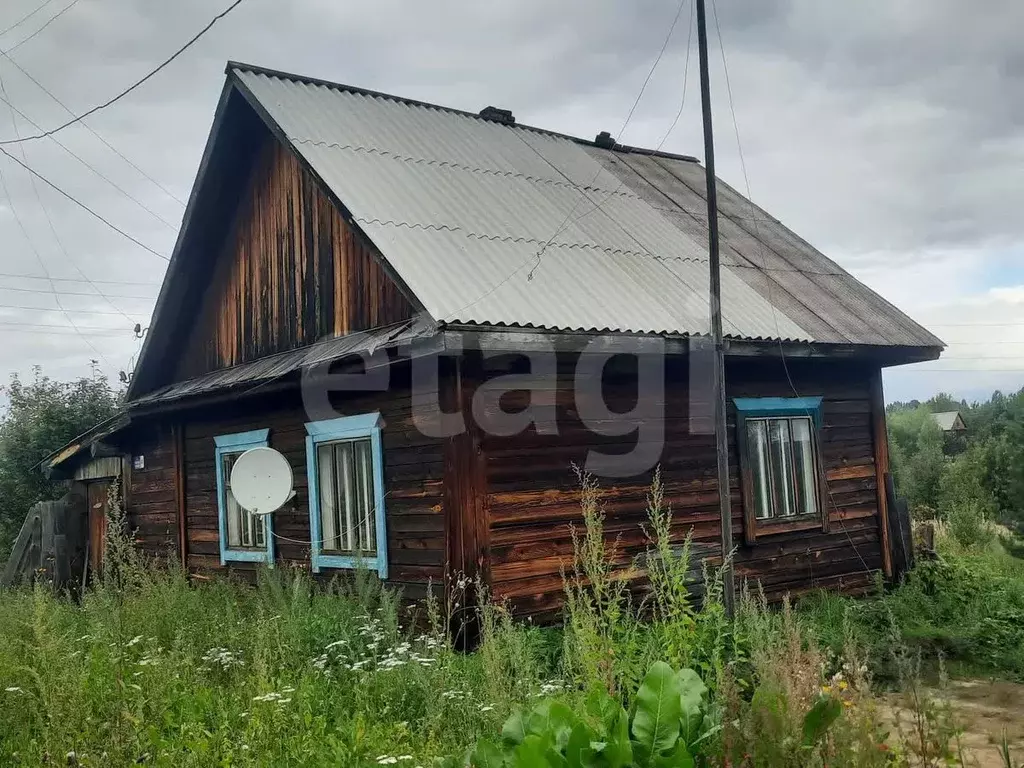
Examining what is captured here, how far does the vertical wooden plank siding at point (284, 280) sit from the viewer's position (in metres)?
8.15

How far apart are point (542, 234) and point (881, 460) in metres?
4.48

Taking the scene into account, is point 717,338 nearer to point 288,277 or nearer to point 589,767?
point 589,767

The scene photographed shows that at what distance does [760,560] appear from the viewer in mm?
8922

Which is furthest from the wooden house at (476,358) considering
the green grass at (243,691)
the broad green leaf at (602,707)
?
the broad green leaf at (602,707)

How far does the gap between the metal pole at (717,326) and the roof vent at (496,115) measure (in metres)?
5.05

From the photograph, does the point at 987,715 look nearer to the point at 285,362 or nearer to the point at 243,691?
the point at 243,691

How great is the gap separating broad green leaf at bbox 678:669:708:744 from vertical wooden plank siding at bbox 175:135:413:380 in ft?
14.1

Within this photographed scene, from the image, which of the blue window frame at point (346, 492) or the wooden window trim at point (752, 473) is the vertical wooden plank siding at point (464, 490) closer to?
the blue window frame at point (346, 492)

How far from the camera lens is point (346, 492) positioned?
828 centimetres

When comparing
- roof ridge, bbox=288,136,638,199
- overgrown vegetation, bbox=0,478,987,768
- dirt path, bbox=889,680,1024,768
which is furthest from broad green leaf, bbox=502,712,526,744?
roof ridge, bbox=288,136,638,199

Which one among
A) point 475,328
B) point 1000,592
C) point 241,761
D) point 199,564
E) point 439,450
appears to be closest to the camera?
point 241,761

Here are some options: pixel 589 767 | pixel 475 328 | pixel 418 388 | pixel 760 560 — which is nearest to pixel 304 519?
pixel 418 388

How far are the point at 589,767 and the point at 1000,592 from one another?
25.3 ft

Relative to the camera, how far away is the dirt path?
5297 millimetres
